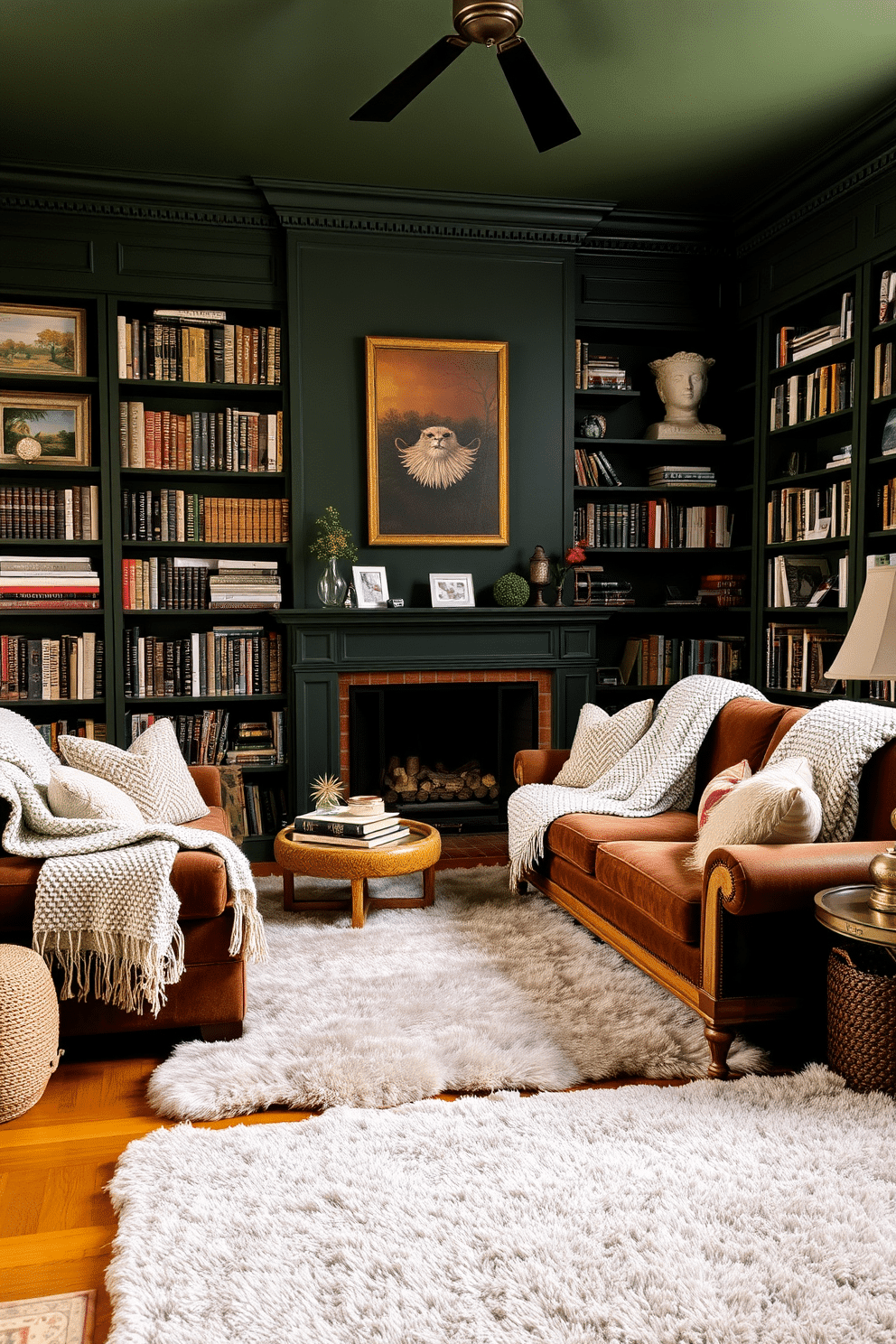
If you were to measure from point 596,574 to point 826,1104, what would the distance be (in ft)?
11.6

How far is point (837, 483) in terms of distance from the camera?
4.48 metres

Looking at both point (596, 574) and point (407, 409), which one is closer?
point (407, 409)

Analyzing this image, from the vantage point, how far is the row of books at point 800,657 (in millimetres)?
4574

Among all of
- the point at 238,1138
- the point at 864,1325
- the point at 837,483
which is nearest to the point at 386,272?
the point at 837,483

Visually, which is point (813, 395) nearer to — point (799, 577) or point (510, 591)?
point (799, 577)

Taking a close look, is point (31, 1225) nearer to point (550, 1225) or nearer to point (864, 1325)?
point (550, 1225)

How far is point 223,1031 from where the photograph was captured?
265 centimetres

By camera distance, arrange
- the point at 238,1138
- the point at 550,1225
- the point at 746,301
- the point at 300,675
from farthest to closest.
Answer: the point at 746,301 → the point at 300,675 → the point at 238,1138 → the point at 550,1225

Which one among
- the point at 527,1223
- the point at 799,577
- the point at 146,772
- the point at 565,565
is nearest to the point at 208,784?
the point at 146,772

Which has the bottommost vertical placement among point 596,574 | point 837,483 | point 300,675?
point 300,675

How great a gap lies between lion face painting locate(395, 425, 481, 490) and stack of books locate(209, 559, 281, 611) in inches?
33.2

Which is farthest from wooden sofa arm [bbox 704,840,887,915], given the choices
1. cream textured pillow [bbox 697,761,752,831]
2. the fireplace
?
the fireplace

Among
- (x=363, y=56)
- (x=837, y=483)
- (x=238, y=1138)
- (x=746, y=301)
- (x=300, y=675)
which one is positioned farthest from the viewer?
(x=746, y=301)

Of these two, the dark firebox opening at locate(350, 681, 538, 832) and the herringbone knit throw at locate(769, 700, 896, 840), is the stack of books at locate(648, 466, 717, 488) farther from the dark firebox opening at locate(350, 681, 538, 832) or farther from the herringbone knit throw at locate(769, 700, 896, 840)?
the herringbone knit throw at locate(769, 700, 896, 840)
